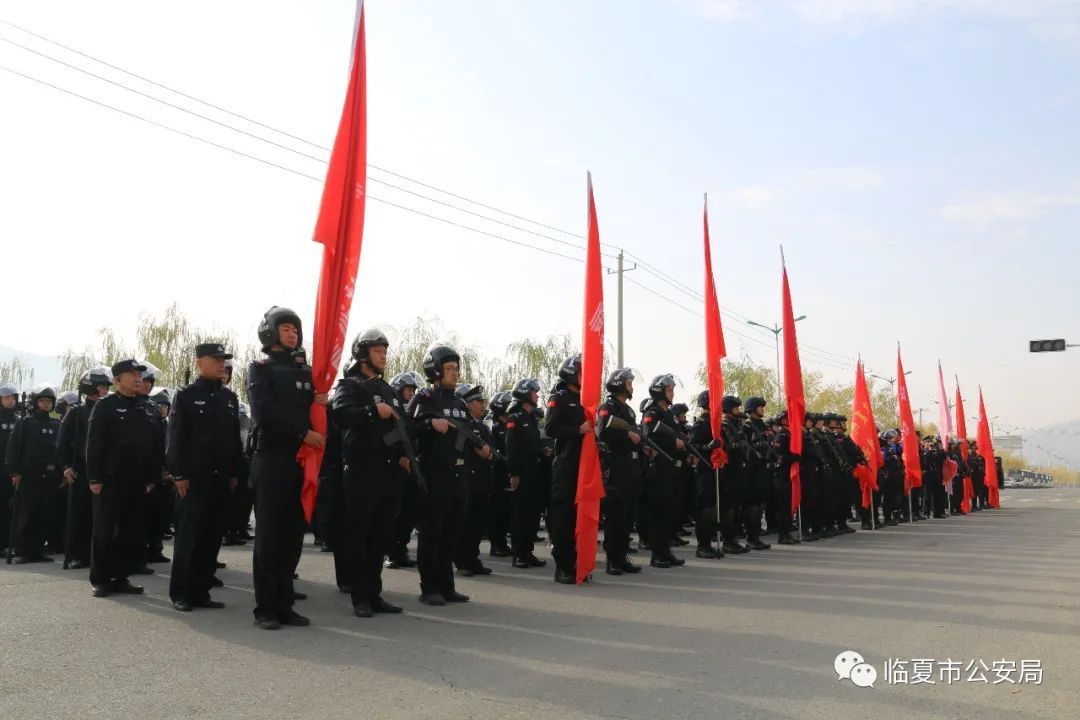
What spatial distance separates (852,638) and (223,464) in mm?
5253

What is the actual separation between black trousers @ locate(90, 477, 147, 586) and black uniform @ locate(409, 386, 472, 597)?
272cm

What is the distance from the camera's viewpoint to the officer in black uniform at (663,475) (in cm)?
1129

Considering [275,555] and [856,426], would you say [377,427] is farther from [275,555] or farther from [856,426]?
[856,426]

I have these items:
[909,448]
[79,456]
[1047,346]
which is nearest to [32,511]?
[79,456]

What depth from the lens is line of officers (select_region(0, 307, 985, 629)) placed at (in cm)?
720

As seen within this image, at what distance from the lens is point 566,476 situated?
32.9ft

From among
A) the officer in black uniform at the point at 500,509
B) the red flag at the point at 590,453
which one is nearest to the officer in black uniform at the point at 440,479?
the red flag at the point at 590,453

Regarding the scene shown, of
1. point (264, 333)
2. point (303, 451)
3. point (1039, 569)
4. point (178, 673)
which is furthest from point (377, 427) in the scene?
point (1039, 569)

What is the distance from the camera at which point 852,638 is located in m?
6.72

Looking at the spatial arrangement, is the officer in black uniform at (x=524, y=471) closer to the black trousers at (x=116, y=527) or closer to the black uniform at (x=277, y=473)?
the black trousers at (x=116, y=527)

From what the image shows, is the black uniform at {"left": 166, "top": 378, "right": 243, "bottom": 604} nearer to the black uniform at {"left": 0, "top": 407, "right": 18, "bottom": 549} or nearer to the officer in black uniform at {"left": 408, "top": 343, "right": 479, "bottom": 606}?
the officer in black uniform at {"left": 408, "top": 343, "right": 479, "bottom": 606}

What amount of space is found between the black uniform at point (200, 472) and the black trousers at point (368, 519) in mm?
1136

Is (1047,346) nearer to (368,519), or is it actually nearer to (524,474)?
(524,474)

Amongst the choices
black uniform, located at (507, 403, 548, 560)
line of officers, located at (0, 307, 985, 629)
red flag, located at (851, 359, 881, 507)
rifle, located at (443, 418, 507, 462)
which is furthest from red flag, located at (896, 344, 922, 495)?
rifle, located at (443, 418, 507, 462)
